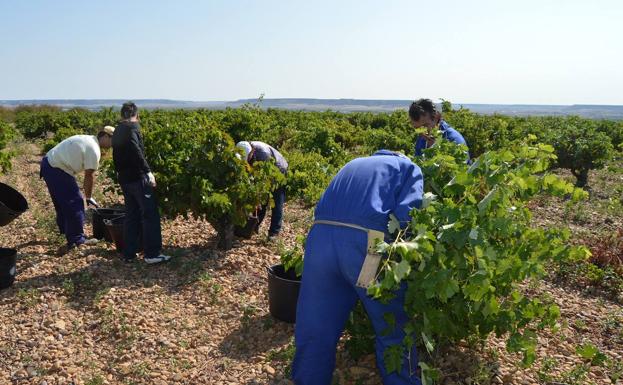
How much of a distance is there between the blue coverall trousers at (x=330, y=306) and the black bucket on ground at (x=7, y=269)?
11.7 ft

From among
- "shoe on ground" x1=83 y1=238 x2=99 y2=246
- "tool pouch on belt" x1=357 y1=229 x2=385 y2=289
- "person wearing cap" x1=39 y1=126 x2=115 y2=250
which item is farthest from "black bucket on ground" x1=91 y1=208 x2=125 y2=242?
"tool pouch on belt" x1=357 y1=229 x2=385 y2=289

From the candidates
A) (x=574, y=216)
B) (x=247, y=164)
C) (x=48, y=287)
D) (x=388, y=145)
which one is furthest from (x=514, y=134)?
(x=48, y=287)

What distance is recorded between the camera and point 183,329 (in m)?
4.50

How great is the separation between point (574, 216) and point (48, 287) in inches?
308

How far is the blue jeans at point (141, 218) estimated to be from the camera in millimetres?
5625

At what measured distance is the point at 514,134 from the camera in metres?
15.7

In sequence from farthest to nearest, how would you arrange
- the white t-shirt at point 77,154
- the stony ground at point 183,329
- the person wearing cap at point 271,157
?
the person wearing cap at point 271,157
the white t-shirt at point 77,154
the stony ground at point 183,329

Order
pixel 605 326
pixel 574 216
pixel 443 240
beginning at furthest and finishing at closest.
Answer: pixel 574 216
pixel 605 326
pixel 443 240

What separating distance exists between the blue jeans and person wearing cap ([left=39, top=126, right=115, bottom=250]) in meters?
0.65

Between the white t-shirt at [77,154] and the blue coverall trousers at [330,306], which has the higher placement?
the white t-shirt at [77,154]

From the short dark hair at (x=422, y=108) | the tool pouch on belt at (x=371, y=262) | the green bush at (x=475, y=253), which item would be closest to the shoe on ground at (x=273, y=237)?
the short dark hair at (x=422, y=108)

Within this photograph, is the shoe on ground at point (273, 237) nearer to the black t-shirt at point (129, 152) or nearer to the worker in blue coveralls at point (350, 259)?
the black t-shirt at point (129, 152)

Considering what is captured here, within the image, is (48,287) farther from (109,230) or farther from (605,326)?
(605,326)

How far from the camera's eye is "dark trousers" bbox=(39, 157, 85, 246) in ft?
20.1
